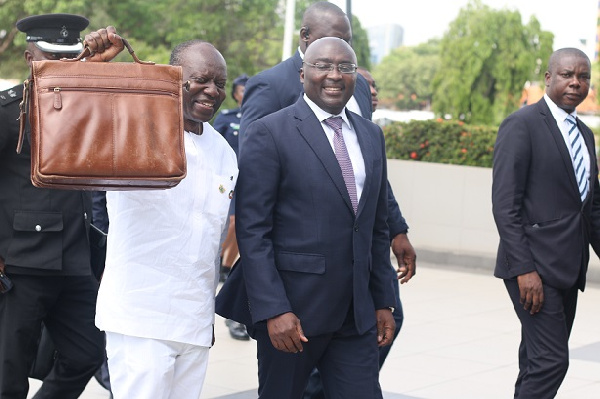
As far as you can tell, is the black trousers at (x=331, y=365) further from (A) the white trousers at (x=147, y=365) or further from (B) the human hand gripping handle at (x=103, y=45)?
(B) the human hand gripping handle at (x=103, y=45)

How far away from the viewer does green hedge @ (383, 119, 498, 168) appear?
46.9 feet

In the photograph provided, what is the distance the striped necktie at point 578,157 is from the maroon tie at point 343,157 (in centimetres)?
174

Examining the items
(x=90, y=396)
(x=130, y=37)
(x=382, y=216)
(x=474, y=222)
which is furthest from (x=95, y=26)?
(x=382, y=216)

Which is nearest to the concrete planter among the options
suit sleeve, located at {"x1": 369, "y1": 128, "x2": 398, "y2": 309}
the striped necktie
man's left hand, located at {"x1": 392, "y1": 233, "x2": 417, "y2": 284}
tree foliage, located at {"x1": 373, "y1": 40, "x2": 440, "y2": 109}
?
the striped necktie

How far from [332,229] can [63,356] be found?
1.59m

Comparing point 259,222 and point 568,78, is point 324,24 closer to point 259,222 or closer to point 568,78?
point 568,78

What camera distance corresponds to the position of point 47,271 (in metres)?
5.22

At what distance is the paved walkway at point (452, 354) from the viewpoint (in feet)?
24.6

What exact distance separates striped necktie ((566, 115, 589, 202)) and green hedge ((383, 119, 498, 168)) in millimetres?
8063

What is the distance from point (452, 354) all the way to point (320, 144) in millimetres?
4434

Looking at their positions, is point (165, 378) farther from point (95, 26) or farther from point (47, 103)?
point (95, 26)

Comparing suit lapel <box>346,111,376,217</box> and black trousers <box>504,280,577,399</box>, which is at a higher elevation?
suit lapel <box>346,111,376,217</box>

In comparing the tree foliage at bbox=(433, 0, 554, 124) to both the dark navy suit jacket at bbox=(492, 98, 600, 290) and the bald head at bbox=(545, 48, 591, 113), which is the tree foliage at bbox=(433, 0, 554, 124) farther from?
the dark navy suit jacket at bbox=(492, 98, 600, 290)

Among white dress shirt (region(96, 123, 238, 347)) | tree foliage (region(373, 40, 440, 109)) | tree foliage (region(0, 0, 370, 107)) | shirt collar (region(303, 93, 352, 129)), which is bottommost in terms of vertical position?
tree foliage (region(373, 40, 440, 109))
